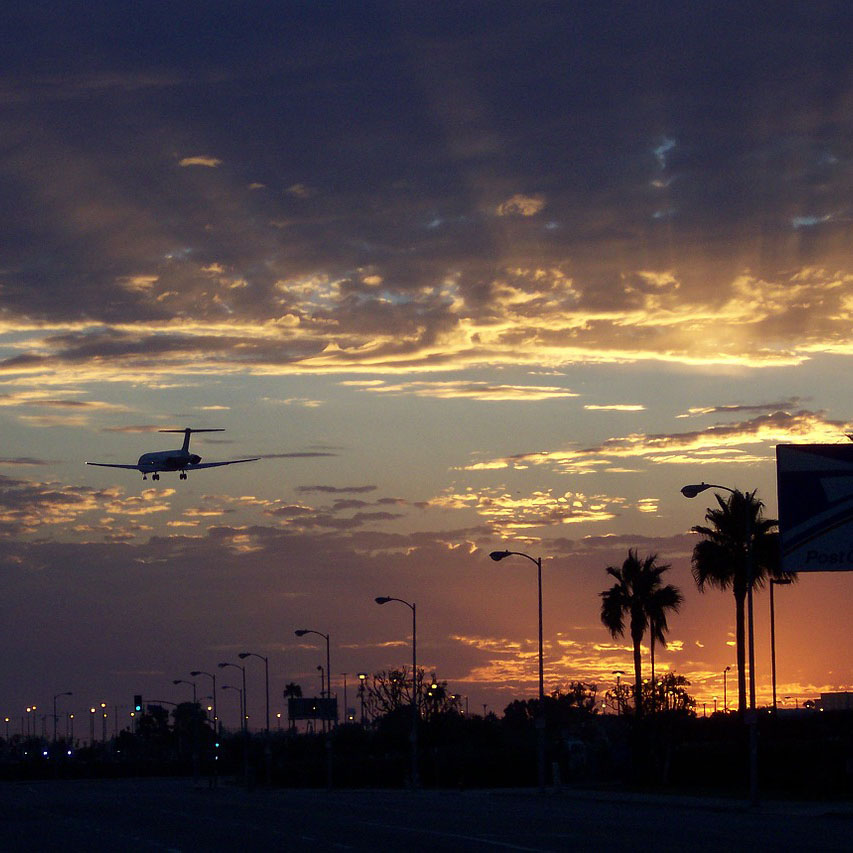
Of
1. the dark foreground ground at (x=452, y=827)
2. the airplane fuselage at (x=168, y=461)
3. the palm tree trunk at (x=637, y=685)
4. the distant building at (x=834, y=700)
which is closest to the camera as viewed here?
the dark foreground ground at (x=452, y=827)

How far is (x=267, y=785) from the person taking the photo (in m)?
108

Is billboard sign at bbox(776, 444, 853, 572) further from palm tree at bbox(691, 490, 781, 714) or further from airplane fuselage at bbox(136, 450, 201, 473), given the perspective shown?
airplane fuselage at bbox(136, 450, 201, 473)

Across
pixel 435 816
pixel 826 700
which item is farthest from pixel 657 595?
pixel 826 700

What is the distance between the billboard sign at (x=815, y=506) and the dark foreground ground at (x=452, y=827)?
9.73 meters

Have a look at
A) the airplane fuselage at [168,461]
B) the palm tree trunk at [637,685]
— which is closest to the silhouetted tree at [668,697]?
the palm tree trunk at [637,685]

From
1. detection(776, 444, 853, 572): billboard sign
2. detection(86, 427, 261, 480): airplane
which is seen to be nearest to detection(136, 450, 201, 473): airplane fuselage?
detection(86, 427, 261, 480): airplane

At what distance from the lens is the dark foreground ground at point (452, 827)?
2866 centimetres

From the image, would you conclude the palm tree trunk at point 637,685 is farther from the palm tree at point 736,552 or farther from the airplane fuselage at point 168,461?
the airplane fuselage at point 168,461

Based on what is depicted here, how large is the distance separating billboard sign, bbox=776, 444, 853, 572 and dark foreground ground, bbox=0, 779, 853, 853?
31.9ft

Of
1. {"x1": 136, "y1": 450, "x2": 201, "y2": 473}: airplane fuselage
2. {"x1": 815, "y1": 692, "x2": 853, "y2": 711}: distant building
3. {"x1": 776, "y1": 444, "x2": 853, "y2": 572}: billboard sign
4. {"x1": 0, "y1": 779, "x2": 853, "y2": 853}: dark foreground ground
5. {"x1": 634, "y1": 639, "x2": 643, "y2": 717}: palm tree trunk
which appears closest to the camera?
{"x1": 0, "y1": 779, "x2": 853, "y2": 853}: dark foreground ground

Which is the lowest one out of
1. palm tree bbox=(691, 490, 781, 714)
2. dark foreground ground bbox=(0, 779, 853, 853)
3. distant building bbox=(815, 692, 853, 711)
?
distant building bbox=(815, 692, 853, 711)

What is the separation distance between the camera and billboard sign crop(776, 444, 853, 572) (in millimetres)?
51219

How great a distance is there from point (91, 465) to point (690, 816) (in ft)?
223

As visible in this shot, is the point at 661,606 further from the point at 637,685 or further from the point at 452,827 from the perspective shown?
the point at 452,827
